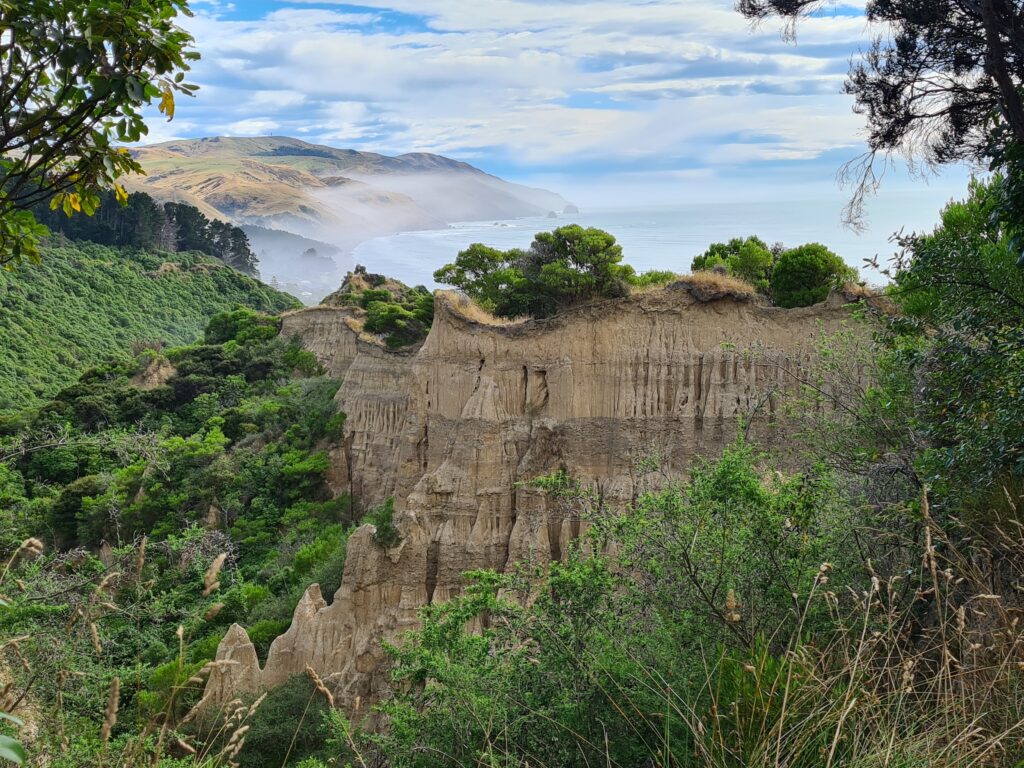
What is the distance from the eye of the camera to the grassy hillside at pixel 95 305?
48.9 m

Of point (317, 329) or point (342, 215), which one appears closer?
point (317, 329)

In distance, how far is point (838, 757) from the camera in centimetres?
396

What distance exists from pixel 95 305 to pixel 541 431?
171 ft

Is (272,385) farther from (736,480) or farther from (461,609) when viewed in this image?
(736,480)

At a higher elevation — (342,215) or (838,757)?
(342,215)

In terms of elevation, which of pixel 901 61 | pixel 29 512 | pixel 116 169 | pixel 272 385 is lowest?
pixel 29 512

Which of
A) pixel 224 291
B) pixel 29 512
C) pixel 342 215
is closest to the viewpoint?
pixel 29 512

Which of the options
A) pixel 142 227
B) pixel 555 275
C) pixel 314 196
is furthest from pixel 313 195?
pixel 555 275

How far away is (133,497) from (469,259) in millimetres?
15463

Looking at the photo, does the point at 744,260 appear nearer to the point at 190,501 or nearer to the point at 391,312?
the point at 391,312

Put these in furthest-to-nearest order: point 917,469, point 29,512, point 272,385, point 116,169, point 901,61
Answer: point 272,385 → point 29,512 → point 901,61 → point 917,469 → point 116,169

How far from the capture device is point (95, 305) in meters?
60.2

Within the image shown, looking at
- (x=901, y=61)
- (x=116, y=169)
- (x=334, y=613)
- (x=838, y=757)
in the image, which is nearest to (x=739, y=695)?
(x=838, y=757)

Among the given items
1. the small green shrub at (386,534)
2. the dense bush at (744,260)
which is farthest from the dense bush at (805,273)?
the small green shrub at (386,534)
